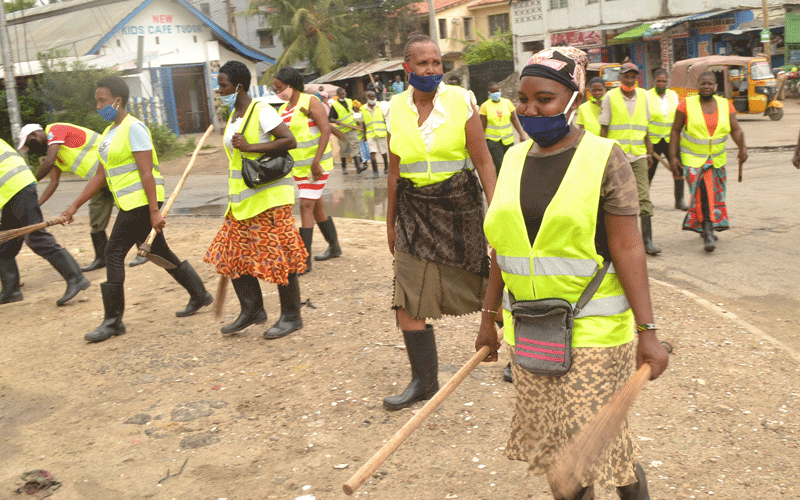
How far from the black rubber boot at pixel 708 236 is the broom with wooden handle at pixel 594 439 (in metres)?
5.90

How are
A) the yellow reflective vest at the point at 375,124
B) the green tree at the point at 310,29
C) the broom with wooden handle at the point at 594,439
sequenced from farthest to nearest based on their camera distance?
the green tree at the point at 310,29 < the yellow reflective vest at the point at 375,124 < the broom with wooden handle at the point at 594,439

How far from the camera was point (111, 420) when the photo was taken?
179 inches

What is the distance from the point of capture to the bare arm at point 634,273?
2.53 metres

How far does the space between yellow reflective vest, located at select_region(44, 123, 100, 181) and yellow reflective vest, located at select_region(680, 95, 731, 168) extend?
5940 mm

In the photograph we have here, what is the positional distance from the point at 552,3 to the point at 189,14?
19526mm

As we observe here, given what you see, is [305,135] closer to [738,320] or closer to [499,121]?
[738,320]

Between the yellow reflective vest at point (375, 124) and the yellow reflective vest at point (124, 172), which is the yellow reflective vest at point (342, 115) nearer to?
the yellow reflective vest at point (375, 124)

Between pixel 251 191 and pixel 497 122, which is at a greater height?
pixel 497 122

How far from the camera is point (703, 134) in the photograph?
7.80m

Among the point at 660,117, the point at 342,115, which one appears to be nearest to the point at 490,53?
the point at 342,115

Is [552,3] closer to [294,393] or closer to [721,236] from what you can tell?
[721,236]

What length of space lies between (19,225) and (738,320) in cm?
613

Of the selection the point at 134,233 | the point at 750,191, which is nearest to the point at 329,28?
the point at 750,191

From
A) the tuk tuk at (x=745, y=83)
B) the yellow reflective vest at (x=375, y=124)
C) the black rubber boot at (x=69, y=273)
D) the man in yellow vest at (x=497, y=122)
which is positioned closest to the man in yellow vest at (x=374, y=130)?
the yellow reflective vest at (x=375, y=124)
